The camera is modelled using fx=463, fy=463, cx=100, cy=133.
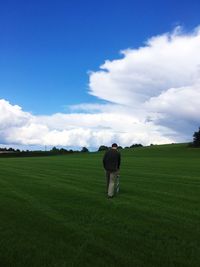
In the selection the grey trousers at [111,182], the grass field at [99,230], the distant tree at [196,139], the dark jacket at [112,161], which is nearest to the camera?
the grass field at [99,230]

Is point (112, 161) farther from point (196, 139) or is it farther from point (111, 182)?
point (196, 139)

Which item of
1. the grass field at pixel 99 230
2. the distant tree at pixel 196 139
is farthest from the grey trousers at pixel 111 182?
the distant tree at pixel 196 139

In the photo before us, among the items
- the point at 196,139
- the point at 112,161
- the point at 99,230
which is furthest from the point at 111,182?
the point at 196,139

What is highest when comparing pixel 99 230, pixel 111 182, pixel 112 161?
pixel 112 161

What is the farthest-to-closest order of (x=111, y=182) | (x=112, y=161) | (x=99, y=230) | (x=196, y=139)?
(x=196, y=139), (x=112, y=161), (x=111, y=182), (x=99, y=230)

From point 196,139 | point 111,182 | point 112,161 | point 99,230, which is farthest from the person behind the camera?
point 196,139

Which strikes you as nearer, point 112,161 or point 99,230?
point 99,230

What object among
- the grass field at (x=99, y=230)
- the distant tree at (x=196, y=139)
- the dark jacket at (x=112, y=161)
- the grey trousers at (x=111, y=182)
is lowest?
the grass field at (x=99, y=230)

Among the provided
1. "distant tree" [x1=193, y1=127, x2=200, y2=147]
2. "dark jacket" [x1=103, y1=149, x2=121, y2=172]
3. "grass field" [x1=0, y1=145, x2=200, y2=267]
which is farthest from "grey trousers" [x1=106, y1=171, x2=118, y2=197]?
"distant tree" [x1=193, y1=127, x2=200, y2=147]

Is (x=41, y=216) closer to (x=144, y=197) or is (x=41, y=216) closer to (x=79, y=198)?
(x=79, y=198)

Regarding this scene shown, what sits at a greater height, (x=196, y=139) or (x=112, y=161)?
(x=196, y=139)

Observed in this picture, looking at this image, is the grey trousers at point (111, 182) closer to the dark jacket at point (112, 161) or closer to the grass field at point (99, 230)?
the dark jacket at point (112, 161)

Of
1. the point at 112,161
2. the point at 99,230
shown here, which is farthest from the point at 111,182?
the point at 99,230

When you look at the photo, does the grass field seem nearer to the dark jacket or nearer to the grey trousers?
the grey trousers
